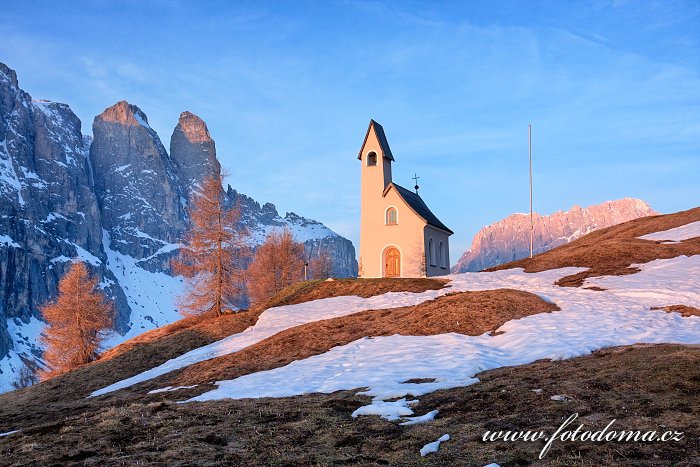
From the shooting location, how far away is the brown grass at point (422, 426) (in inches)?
283

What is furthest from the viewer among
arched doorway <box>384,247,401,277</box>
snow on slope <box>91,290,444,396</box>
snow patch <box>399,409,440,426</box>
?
arched doorway <box>384,247,401,277</box>

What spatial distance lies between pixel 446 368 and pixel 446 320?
23.3 feet

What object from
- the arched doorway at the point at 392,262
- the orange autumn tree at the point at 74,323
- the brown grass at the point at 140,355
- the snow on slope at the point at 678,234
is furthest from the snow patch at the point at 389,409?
the orange autumn tree at the point at 74,323

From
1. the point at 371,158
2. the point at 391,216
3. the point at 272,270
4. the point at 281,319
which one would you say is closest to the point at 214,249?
the point at 281,319

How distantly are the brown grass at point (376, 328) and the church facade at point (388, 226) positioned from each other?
20.3 meters

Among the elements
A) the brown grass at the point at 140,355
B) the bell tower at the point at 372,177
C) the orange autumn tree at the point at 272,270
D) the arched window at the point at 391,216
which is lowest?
the brown grass at the point at 140,355

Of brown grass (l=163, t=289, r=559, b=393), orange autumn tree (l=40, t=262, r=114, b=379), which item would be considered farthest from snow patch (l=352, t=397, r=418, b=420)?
orange autumn tree (l=40, t=262, r=114, b=379)

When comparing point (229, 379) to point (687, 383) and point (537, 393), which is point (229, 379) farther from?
point (687, 383)

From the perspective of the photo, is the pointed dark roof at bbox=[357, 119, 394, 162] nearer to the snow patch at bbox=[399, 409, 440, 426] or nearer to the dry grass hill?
the dry grass hill

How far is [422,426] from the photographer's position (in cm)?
894

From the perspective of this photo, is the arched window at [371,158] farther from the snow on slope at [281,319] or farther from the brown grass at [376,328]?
the brown grass at [376,328]

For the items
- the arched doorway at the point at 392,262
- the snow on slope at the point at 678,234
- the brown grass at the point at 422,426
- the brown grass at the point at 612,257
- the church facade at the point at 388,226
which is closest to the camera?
the brown grass at the point at 422,426

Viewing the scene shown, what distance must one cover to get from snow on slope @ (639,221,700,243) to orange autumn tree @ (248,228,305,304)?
120 feet

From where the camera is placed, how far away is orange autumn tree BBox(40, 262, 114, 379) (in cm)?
4534
